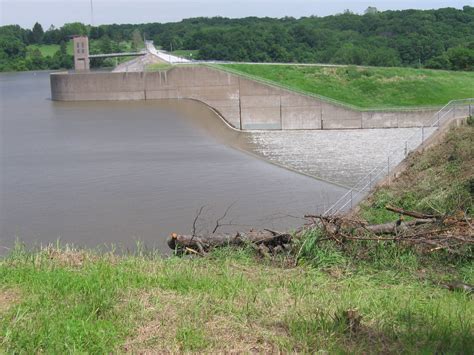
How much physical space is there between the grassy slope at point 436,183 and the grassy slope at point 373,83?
1581 centimetres

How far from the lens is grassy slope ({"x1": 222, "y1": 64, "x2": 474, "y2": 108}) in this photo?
3269cm

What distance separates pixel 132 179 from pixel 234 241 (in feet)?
38.3

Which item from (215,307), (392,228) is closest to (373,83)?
(392,228)

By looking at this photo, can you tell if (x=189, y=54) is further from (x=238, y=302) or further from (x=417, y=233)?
(x=238, y=302)

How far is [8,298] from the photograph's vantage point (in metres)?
5.61

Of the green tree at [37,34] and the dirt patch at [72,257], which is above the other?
the green tree at [37,34]

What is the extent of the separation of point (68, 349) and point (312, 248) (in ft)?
13.0

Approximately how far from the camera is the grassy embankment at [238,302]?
469 centimetres

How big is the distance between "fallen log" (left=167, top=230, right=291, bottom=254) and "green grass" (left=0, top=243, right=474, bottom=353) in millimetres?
891

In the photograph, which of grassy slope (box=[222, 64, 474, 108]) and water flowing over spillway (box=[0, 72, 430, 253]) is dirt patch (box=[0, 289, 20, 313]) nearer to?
water flowing over spillway (box=[0, 72, 430, 253])

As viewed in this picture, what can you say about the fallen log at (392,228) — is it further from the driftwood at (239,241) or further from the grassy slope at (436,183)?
the grassy slope at (436,183)

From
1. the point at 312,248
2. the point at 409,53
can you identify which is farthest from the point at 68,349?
the point at 409,53

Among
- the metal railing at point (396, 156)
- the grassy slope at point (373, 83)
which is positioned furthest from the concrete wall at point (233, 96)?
the metal railing at point (396, 156)

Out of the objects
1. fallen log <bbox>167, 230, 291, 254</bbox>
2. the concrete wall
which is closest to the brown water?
the concrete wall
